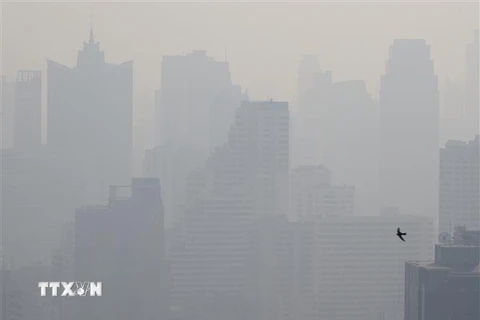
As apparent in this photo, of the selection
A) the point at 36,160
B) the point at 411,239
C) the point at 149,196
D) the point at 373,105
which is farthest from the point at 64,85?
the point at 411,239

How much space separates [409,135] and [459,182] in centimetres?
72

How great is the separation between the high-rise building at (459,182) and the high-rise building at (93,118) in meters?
2.62

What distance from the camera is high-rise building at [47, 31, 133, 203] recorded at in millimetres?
6914

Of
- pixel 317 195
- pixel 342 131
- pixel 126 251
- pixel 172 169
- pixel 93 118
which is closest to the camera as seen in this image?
pixel 342 131

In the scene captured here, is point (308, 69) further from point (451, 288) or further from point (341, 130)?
point (451, 288)

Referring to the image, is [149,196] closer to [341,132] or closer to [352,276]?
[341,132]

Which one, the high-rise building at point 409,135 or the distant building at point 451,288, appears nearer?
the distant building at point 451,288

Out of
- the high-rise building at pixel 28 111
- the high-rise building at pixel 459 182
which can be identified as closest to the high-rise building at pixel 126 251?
the high-rise building at pixel 28 111

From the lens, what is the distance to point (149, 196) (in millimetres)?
7879

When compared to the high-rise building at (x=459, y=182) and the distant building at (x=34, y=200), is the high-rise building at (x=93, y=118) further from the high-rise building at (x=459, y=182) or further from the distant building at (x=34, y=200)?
Result: the high-rise building at (x=459, y=182)

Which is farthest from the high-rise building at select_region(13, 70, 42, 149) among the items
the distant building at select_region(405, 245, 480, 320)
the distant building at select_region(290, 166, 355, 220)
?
the distant building at select_region(405, 245, 480, 320)

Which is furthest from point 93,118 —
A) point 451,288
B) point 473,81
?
point 451,288

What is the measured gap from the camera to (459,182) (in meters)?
8.07

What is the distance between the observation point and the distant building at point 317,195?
26.4ft
